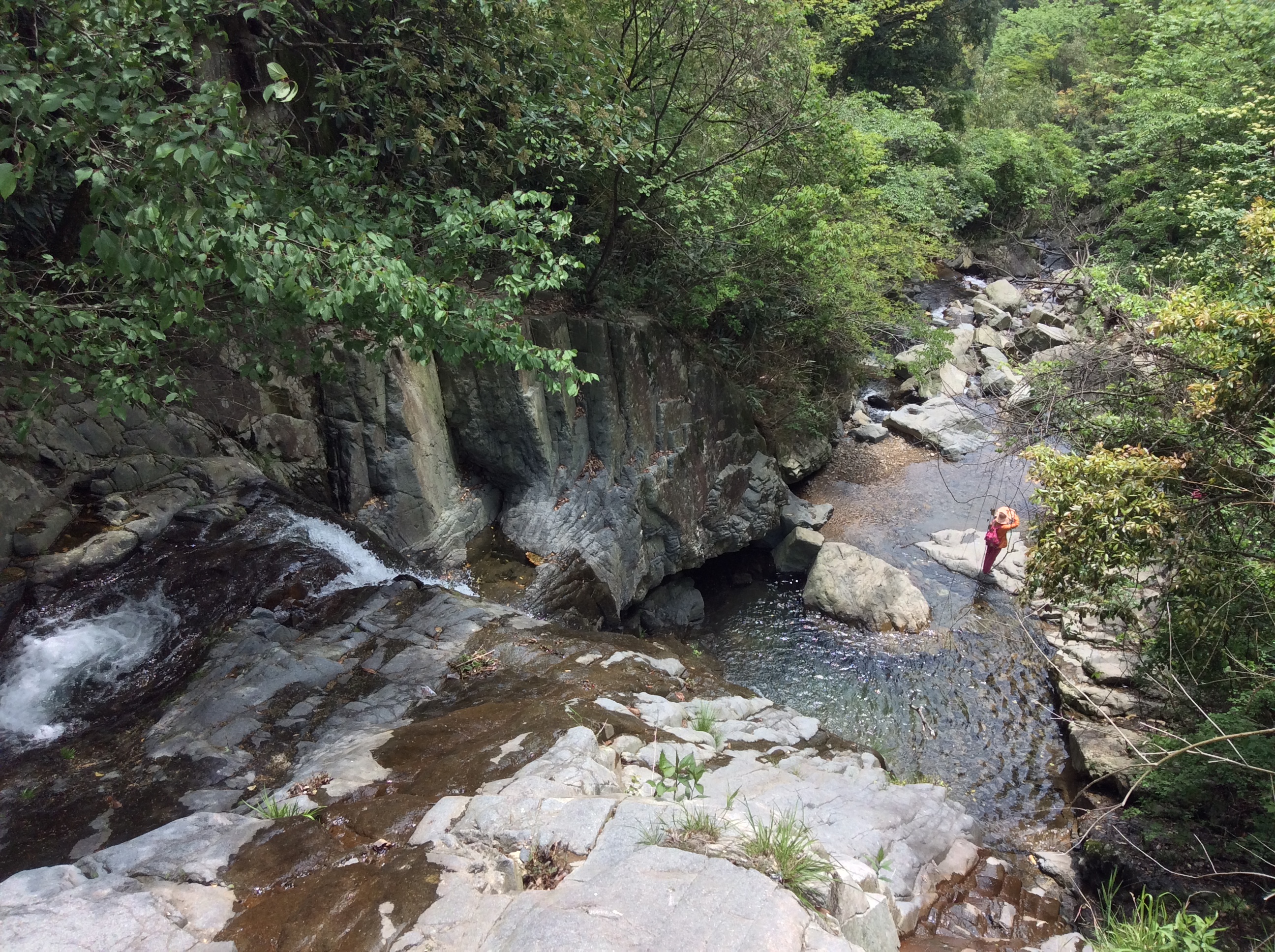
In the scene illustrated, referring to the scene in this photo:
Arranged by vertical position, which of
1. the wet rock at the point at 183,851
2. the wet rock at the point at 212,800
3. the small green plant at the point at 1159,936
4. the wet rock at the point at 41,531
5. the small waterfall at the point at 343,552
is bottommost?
the small green plant at the point at 1159,936

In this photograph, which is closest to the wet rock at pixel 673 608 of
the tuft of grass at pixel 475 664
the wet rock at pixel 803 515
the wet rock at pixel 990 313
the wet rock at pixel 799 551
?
the wet rock at pixel 799 551

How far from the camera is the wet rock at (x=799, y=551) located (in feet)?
40.7

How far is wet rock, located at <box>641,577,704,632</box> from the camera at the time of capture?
11.3 meters

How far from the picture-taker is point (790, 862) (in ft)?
10.8

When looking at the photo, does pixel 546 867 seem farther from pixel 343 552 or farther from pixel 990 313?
pixel 990 313

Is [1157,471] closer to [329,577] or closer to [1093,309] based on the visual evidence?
[1093,309]

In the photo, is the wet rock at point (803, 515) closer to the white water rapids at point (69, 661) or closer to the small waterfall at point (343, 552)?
the small waterfall at point (343, 552)

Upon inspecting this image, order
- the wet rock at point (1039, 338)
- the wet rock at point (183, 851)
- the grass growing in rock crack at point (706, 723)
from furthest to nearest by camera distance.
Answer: the wet rock at point (1039, 338), the grass growing in rock crack at point (706, 723), the wet rock at point (183, 851)

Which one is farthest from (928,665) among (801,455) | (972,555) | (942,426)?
(942,426)

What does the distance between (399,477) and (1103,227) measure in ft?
71.8

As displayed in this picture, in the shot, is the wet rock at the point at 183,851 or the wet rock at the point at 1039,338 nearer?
the wet rock at the point at 183,851

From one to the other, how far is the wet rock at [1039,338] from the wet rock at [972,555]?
808 centimetres

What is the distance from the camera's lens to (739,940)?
9.39 ft

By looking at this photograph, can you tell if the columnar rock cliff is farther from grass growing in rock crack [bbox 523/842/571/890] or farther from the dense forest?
grass growing in rock crack [bbox 523/842/571/890]
